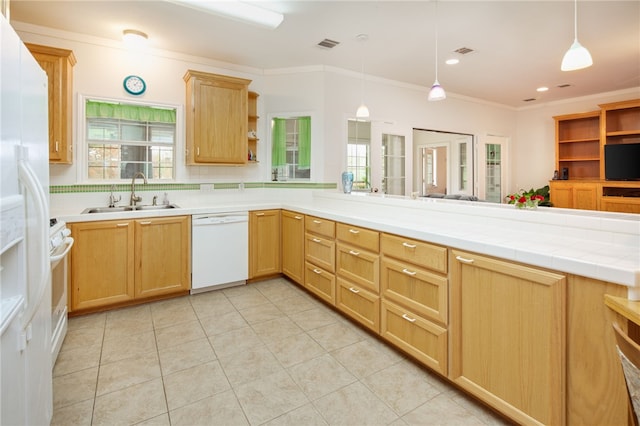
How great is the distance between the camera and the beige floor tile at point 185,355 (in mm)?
2320

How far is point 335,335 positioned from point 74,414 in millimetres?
1740

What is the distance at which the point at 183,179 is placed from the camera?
163 inches

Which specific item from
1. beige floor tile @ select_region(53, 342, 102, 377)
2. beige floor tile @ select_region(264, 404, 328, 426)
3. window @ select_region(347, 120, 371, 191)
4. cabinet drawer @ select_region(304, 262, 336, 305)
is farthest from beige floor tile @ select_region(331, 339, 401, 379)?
window @ select_region(347, 120, 371, 191)

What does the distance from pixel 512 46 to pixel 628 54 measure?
5.73 ft

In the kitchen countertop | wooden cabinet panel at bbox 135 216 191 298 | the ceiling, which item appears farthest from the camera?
wooden cabinet panel at bbox 135 216 191 298

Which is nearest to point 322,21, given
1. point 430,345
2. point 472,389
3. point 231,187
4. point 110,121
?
point 231,187

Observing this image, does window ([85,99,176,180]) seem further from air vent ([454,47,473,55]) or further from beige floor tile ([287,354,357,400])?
air vent ([454,47,473,55])

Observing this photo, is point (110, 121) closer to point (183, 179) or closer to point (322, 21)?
point (183, 179)

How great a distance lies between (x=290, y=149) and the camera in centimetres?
469

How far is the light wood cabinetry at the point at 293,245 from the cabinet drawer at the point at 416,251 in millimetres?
1408

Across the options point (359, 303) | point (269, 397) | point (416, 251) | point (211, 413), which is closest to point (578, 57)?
point (416, 251)

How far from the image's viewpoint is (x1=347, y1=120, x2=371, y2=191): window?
4.87 meters

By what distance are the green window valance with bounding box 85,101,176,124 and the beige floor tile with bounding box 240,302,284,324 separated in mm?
2484

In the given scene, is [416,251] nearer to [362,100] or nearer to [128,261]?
[128,261]
